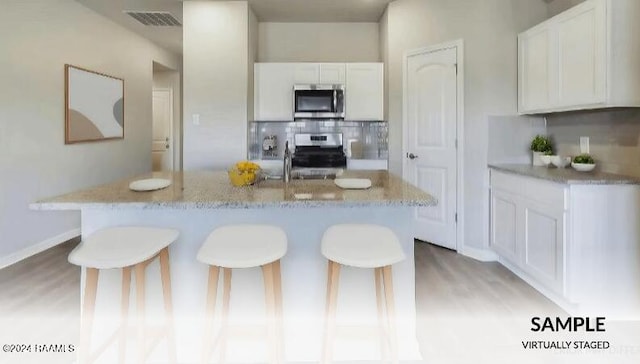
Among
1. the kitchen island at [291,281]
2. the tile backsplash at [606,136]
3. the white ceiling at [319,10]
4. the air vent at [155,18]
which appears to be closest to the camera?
the kitchen island at [291,281]

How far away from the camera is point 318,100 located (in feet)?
15.4

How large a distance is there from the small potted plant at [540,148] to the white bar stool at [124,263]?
3.11m

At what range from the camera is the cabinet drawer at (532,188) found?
2.55 metres

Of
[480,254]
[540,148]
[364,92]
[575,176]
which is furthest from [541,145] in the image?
[364,92]

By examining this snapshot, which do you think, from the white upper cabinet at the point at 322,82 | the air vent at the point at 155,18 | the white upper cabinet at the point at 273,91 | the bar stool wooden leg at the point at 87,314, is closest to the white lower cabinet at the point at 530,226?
the white upper cabinet at the point at 322,82

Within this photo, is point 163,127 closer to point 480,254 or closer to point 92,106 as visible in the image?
point 92,106

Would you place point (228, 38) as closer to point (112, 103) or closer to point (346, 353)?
point (112, 103)

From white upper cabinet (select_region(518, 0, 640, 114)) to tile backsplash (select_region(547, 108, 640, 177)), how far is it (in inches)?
10.9

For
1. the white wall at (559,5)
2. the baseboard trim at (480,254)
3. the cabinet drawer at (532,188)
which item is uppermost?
the white wall at (559,5)

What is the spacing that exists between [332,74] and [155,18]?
2.26 metres

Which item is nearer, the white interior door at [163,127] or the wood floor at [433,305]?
the wood floor at [433,305]

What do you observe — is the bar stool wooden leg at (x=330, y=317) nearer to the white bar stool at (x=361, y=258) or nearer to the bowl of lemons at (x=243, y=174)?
the white bar stool at (x=361, y=258)

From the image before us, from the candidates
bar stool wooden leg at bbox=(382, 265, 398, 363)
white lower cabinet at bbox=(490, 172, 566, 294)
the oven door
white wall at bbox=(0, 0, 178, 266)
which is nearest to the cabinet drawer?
white lower cabinet at bbox=(490, 172, 566, 294)

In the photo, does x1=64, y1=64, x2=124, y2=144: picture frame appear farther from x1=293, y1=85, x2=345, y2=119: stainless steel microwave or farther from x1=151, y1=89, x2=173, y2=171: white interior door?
x1=293, y1=85, x2=345, y2=119: stainless steel microwave
